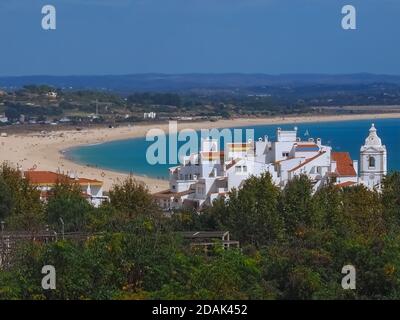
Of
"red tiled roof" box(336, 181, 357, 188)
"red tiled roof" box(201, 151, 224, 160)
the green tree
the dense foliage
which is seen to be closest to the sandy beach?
"red tiled roof" box(201, 151, 224, 160)

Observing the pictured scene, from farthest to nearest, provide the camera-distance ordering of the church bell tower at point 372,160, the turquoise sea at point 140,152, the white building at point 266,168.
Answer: the turquoise sea at point 140,152, the church bell tower at point 372,160, the white building at point 266,168

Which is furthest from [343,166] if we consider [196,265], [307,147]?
[196,265]

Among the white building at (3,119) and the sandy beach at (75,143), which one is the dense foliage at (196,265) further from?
the white building at (3,119)

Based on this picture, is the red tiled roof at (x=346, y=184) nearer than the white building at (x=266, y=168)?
Yes

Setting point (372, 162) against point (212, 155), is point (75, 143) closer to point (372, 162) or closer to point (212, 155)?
point (212, 155)

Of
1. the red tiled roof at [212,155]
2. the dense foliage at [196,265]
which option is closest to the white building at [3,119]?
the red tiled roof at [212,155]

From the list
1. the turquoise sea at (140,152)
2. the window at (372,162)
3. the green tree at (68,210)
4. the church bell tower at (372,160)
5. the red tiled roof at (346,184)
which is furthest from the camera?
the turquoise sea at (140,152)

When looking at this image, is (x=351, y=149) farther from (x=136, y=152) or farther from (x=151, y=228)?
(x=151, y=228)

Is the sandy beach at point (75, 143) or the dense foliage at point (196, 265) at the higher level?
the dense foliage at point (196, 265)

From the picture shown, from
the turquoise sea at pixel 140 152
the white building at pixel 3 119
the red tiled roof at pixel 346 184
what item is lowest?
the turquoise sea at pixel 140 152
